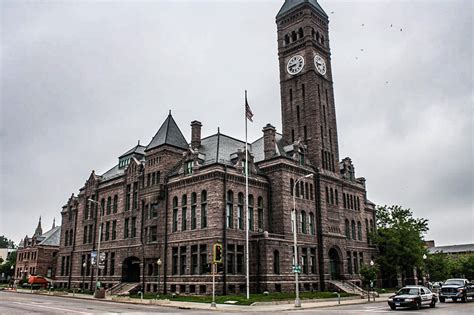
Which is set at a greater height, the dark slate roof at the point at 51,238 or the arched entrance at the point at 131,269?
the dark slate roof at the point at 51,238

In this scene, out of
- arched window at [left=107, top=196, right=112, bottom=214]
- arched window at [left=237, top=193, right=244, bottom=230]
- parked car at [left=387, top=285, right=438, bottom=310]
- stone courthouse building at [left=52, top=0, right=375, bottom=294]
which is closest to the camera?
parked car at [left=387, top=285, right=438, bottom=310]

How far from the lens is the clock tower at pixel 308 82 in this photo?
57812mm

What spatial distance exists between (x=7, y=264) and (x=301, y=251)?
85.4m

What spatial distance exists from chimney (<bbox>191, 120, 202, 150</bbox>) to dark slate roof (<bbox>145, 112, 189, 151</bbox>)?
1.11 metres

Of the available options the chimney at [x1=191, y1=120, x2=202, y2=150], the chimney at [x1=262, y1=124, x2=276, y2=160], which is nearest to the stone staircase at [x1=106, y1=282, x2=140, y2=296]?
the chimney at [x1=191, y1=120, x2=202, y2=150]

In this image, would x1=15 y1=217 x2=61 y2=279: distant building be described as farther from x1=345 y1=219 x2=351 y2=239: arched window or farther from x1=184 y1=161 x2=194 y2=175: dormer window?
x1=345 y1=219 x2=351 y2=239: arched window

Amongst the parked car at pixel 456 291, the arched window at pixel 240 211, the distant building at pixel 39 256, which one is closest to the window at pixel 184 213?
the arched window at pixel 240 211

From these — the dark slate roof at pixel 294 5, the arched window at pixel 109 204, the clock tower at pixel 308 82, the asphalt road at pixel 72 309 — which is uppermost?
the dark slate roof at pixel 294 5

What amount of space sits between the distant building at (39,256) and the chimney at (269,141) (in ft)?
182

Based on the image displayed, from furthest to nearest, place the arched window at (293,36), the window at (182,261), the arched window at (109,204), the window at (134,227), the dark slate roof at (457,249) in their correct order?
the dark slate roof at (457,249), the arched window at (293,36), the arched window at (109,204), the window at (134,227), the window at (182,261)

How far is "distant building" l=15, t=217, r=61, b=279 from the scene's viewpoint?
84.5 metres

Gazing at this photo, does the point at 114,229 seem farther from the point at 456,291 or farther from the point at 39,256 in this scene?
the point at 456,291

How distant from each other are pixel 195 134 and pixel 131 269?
19349mm

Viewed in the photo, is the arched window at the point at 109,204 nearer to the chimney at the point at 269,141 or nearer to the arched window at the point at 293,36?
the chimney at the point at 269,141
